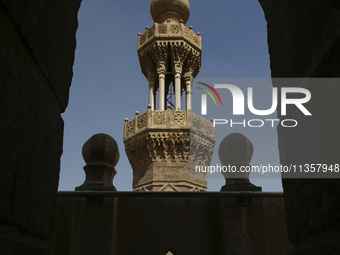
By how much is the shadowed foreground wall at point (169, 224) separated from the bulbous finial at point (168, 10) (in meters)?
15.3

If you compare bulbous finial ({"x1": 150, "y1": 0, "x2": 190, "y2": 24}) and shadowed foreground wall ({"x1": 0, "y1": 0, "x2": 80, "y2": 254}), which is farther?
bulbous finial ({"x1": 150, "y1": 0, "x2": 190, "y2": 24})

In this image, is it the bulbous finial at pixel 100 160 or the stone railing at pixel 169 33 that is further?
the stone railing at pixel 169 33

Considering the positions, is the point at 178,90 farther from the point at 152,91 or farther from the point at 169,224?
the point at 169,224

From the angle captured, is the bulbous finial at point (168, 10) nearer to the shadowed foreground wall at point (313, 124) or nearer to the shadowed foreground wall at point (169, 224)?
the shadowed foreground wall at point (169, 224)

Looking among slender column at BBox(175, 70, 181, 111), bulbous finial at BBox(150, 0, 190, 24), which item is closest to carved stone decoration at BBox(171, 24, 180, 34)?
bulbous finial at BBox(150, 0, 190, 24)

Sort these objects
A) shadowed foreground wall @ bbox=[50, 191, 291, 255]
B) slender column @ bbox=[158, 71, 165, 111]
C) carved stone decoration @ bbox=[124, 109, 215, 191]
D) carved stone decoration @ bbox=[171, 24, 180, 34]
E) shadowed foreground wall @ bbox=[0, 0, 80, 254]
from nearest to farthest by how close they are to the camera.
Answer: shadowed foreground wall @ bbox=[0, 0, 80, 254] < shadowed foreground wall @ bbox=[50, 191, 291, 255] < carved stone decoration @ bbox=[124, 109, 215, 191] < slender column @ bbox=[158, 71, 165, 111] < carved stone decoration @ bbox=[171, 24, 180, 34]

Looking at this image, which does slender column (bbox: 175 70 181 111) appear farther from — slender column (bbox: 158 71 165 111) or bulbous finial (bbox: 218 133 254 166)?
bulbous finial (bbox: 218 133 254 166)

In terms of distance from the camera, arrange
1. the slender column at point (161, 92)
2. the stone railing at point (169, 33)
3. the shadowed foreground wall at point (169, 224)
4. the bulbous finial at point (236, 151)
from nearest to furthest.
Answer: the shadowed foreground wall at point (169, 224)
the bulbous finial at point (236, 151)
the slender column at point (161, 92)
the stone railing at point (169, 33)

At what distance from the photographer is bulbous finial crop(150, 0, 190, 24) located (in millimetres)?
17188

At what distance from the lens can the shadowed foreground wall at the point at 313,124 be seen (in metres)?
1.04

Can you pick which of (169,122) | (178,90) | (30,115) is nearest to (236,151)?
(30,115)

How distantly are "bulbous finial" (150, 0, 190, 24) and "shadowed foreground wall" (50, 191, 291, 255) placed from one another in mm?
15321

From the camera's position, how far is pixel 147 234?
10.00ft

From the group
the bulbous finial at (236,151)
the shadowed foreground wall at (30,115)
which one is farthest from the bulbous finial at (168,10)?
the shadowed foreground wall at (30,115)
